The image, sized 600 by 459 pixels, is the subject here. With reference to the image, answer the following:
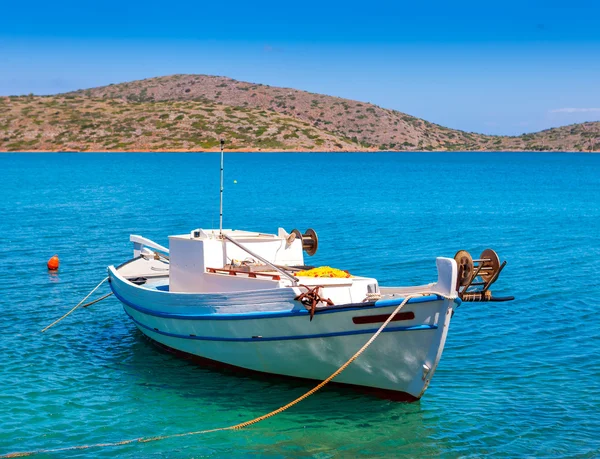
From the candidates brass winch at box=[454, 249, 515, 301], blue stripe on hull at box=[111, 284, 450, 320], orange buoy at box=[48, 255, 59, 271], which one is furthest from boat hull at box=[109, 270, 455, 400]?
orange buoy at box=[48, 255, 59, 271]

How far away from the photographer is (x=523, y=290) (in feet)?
85.1

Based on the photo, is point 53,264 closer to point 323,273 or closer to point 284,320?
point 323,273

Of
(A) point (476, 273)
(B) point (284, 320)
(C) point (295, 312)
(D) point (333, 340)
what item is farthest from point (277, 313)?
(A) point (476, 273)

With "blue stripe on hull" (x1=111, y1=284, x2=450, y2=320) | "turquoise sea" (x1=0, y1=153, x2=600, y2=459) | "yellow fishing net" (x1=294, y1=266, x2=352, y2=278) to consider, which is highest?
"yellow fishing net" (x1=294, y1=266, x2=352, y2=278)

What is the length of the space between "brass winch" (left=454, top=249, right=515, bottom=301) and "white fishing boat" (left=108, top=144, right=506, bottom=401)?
0.02 metres

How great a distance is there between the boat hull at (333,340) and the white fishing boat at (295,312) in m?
0.02

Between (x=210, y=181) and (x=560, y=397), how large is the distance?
75.8 metres

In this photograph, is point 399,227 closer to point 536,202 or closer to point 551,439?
point 536,202

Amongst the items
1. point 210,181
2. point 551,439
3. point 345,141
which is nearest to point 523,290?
point 551,439

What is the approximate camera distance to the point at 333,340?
1475 centimetres

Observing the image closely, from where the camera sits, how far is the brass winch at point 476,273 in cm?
1473

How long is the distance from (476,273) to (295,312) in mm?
3814

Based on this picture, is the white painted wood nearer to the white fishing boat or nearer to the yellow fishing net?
the white fishing boat

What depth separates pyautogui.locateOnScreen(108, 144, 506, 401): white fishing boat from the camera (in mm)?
14180
